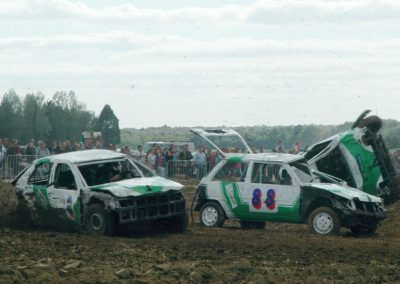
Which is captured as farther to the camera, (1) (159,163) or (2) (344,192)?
(1) (159,163)

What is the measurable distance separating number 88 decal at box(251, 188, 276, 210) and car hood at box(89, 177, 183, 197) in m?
1.86

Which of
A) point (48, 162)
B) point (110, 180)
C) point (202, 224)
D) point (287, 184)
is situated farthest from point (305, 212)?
point (48, 162)

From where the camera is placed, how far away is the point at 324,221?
58.6 feet

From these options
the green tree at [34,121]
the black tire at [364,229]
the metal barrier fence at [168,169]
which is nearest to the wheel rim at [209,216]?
the black tire at [364,229]

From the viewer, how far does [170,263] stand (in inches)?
504

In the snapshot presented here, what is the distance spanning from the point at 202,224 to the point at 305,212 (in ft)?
8.14

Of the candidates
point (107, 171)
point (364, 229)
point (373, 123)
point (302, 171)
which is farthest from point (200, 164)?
point (364, 229)

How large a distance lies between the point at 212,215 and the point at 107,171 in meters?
2.55

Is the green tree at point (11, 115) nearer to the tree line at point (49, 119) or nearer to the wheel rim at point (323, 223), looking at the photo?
the tree line at point (49, 119)

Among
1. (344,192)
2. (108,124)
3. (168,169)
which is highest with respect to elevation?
(108,124)

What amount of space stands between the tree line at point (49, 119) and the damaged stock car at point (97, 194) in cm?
5514

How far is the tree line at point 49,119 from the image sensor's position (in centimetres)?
7588

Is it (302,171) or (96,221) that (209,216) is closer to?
(302,171)

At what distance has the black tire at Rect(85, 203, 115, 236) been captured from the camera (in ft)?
54.8
